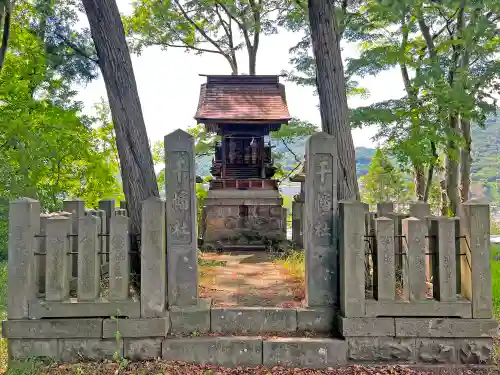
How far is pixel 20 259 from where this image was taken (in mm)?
4141

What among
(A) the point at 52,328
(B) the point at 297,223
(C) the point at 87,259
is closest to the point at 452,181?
(B) the point at 297,223

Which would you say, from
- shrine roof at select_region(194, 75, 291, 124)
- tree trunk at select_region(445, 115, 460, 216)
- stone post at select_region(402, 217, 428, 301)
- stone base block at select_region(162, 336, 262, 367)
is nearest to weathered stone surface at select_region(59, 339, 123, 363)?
stone base block at select_region(162, 336, 262, 367)

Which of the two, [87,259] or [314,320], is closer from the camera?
[87,259]

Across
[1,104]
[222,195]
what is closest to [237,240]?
[222,195]

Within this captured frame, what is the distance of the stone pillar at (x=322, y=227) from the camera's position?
457 centimetres

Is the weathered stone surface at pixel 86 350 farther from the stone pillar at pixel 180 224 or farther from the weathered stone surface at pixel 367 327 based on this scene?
the weathered stone surface at pixel 367 327

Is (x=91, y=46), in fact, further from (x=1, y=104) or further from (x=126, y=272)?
(x=1, y=104)

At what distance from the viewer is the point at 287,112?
1142cm

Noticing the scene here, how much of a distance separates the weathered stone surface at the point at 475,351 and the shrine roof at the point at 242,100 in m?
8.05

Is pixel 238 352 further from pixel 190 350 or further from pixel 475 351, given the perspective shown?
pixel 475 351

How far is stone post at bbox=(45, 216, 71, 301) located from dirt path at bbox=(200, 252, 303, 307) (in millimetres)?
1838

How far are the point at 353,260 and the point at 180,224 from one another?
208 cm

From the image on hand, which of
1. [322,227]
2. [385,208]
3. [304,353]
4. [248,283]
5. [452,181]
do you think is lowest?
[304,353]

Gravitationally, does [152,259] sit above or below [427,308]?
above
